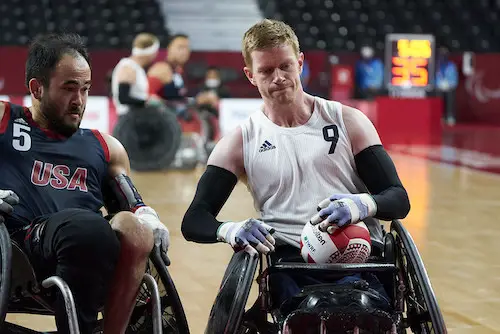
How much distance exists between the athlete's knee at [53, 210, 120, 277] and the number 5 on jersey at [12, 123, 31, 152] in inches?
18.5

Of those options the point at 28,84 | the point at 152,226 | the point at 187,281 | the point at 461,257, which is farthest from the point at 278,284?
the point at 461,257

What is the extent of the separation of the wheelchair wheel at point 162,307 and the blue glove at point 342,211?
472mm

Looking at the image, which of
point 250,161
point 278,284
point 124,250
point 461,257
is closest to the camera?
point 124,250

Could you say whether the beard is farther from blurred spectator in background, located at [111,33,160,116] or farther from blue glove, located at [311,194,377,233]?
blurred spectator in background, located at [111,33,160,116]

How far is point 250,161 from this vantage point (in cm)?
322

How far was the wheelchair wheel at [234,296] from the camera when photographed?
2742 millimetres

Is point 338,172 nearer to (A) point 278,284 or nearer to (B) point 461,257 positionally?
(A) point 278,284

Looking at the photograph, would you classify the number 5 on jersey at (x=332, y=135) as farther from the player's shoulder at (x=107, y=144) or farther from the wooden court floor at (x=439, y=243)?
the wooden court floor at (x=439, y=243)

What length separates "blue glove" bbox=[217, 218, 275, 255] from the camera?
2.88 metres

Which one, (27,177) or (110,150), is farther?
(110,150)

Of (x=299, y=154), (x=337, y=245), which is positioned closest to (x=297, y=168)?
(x=299, y=154)

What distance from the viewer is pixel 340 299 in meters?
2.76

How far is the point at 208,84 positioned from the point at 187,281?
8235mm

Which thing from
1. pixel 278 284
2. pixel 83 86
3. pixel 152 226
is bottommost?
pixel 278 284
